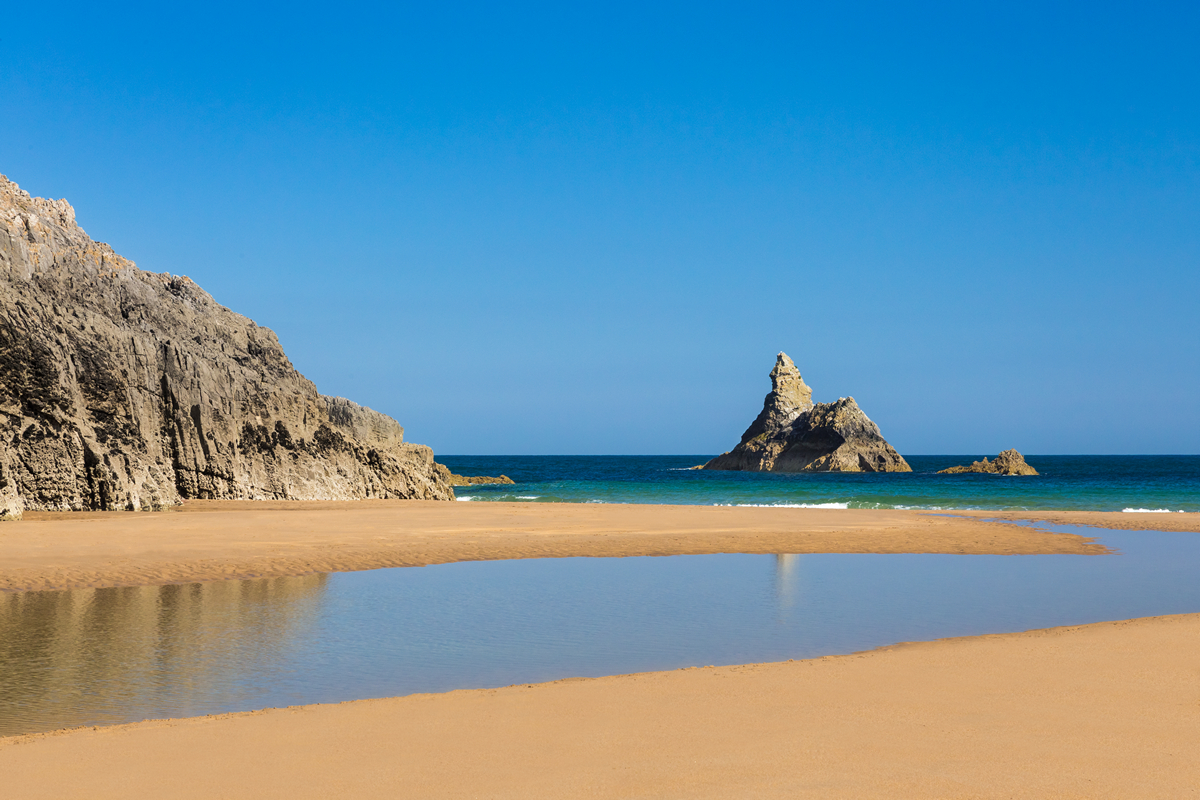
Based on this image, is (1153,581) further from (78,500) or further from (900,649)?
(78,500)

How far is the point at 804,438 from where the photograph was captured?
13138 centimetres

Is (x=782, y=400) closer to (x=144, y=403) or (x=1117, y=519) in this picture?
(x=1117, y=519)

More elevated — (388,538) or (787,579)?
(388,538)

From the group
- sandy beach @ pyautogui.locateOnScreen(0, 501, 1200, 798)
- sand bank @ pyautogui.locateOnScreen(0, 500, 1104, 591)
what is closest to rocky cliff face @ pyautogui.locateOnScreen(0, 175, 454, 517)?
sand bank @ pyautogui.locateOnScreen(0, 500, 1104, 591)

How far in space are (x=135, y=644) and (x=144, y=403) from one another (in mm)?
25124

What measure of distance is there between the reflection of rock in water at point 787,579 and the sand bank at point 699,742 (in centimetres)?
536

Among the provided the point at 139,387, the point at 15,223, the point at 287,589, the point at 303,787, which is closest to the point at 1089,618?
the point at 303,787

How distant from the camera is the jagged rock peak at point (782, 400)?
140625mm

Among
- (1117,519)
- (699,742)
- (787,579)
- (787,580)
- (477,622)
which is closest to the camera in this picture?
(699,742)

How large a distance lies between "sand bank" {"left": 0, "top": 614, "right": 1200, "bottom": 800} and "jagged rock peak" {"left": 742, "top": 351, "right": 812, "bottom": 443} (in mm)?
133089

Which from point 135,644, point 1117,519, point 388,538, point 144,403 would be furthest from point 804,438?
point 135,644

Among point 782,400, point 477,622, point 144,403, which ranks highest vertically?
point 782,400

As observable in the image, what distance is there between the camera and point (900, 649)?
982 cm

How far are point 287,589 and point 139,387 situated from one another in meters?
21.5
